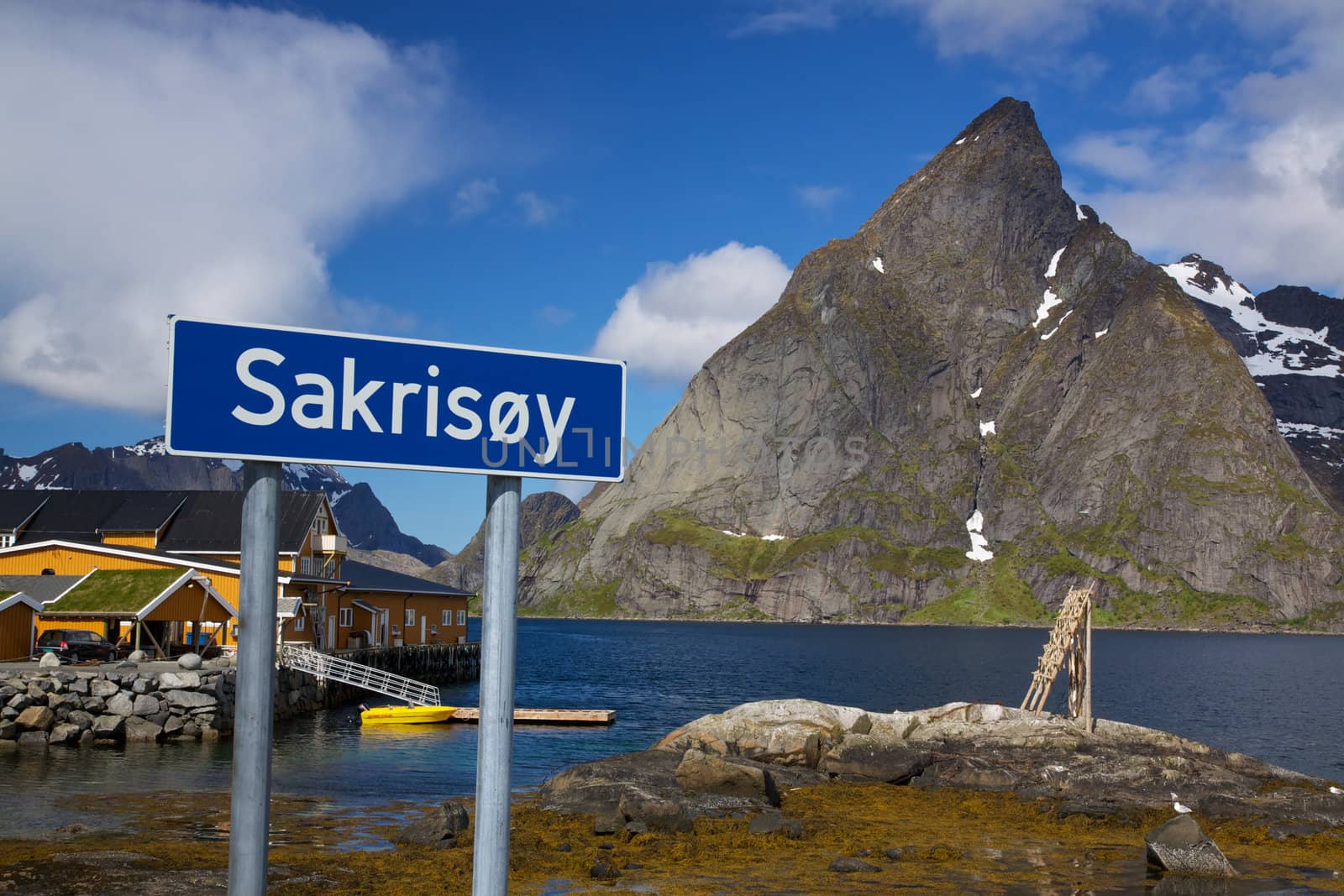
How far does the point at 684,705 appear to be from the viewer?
79562mm

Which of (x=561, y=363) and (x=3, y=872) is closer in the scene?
(x=561, y=363)

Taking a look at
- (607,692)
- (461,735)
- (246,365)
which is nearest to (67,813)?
(461,735)

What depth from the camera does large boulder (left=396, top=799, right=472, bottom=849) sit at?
2545 centimetres

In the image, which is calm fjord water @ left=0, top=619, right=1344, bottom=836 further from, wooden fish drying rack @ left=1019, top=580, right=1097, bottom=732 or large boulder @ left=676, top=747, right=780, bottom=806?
wooden fish drying rack @ left=1019, top=580, right=1097, bottom=732

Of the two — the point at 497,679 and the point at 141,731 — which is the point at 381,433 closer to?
the point at 497,679

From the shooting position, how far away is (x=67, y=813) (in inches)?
1140

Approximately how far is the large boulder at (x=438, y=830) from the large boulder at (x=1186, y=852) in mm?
15769

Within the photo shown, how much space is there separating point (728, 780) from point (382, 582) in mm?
61558

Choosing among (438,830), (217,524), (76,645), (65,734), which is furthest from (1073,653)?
(217,524)

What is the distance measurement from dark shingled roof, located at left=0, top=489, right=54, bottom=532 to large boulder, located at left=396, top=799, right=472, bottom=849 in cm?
6805

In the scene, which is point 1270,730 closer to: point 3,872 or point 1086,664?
point 1086,664

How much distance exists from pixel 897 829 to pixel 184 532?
214 feet

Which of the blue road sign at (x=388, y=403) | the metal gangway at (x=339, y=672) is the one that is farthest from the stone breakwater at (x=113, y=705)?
the blue road sign at (x=388, y=403)

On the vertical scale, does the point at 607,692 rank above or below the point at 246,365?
below
